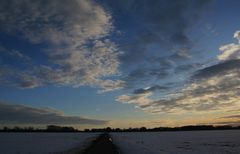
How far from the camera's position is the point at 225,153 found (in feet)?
135

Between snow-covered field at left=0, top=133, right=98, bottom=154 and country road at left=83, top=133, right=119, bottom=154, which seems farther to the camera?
snow-covered field at left=0, top=133, right=98, bottom=154

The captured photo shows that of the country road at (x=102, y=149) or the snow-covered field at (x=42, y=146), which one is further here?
the snow-covered field at (x=42, y=146)

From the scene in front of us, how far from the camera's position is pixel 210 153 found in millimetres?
41219

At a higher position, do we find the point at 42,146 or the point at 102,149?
the point at 42,146

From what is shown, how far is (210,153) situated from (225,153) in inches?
71.5

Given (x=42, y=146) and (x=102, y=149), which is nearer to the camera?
(x=102, y=149)
